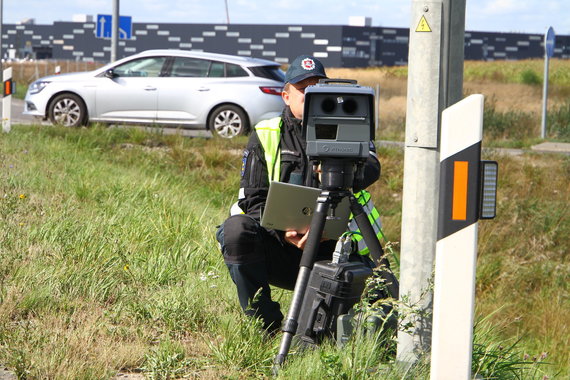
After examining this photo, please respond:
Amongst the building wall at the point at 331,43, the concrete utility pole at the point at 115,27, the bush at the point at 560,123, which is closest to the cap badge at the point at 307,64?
the bush at the point at 560,123

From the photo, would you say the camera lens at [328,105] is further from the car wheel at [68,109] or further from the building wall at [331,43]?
the building wall at [331,43]

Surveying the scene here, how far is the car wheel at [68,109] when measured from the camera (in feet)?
44.9

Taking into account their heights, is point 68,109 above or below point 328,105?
above

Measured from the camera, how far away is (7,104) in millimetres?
12023

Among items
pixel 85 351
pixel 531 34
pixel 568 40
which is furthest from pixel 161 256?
pixel 531 34

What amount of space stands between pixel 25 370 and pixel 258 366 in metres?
0.83

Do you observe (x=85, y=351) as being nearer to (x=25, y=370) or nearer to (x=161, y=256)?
(x=25, y=370)

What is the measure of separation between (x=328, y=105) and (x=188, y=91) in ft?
35.3

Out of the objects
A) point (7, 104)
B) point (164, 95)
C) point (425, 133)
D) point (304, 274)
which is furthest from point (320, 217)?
point (164, 95)

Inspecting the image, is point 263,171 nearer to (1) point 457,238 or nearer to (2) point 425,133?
(2) point 425,133

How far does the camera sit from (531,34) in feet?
229

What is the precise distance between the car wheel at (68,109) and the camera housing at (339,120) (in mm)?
11021

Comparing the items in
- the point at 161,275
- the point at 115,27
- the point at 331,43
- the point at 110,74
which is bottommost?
the point at 161,275

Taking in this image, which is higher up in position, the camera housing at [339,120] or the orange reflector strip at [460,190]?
the camera housing at [339,120]
